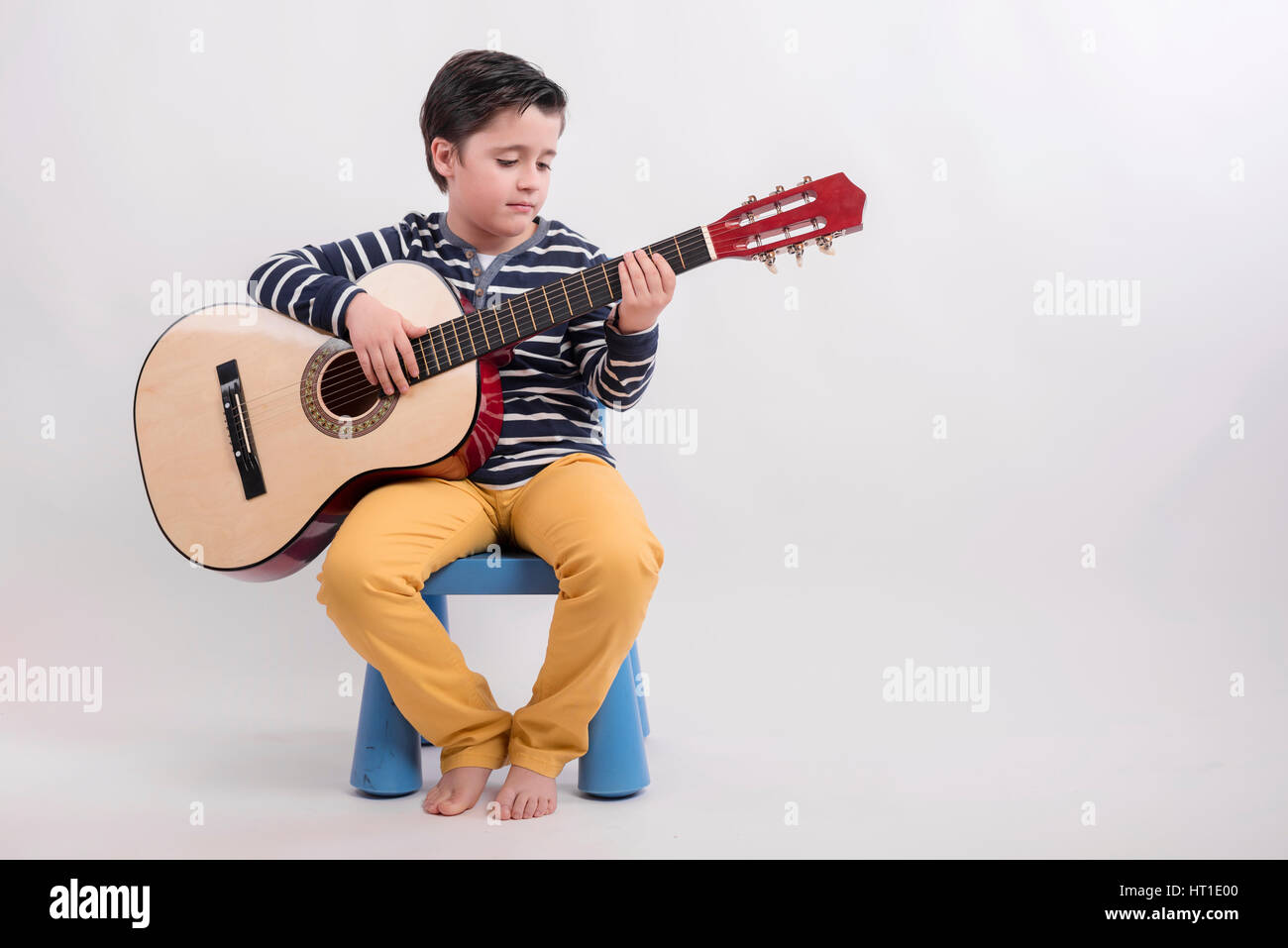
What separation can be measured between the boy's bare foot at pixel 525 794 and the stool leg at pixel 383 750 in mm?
158

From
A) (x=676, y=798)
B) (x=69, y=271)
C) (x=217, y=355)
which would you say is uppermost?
(x=69, y=271)

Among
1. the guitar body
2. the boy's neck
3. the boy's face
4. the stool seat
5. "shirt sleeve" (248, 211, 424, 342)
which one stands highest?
the boy's face

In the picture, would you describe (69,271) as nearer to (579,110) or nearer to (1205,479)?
(579,110)

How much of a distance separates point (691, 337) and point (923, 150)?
69cm

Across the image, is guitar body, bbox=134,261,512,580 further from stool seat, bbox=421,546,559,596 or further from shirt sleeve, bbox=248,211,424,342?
stool seat, bbox=421,546,559,596

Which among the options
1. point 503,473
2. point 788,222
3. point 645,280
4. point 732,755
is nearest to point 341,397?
point 503,473

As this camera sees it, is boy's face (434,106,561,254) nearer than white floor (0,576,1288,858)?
No

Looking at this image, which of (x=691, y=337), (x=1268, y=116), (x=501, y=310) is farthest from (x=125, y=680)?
(x=1268, y=116)

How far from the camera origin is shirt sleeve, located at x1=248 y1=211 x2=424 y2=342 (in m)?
1.73

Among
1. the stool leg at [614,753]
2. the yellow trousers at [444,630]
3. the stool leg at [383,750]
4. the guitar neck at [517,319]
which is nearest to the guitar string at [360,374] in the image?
the guitar neck at [517,319]

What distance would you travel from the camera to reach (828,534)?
2.68m

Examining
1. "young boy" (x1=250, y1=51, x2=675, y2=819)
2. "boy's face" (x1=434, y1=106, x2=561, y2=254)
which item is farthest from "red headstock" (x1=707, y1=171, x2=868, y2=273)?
"boy's face" (x1=434, y1=106, x2=561, y2=254)

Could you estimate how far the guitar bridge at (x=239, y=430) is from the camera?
5.57ft

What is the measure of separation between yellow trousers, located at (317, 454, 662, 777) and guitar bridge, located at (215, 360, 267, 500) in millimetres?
151
